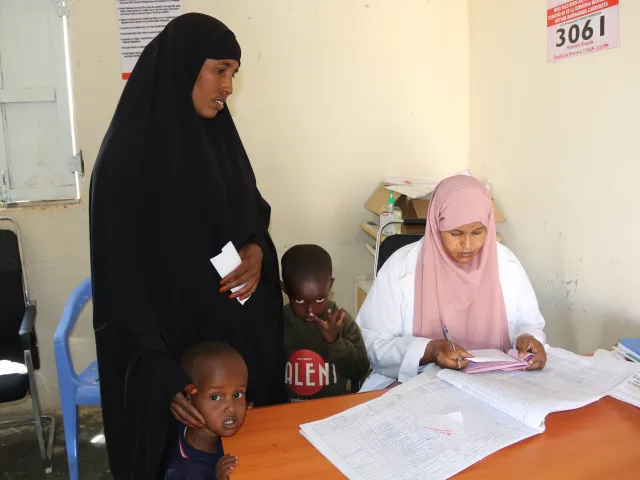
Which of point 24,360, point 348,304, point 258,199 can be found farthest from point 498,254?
point 24,360

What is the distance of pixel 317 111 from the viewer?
125 inches

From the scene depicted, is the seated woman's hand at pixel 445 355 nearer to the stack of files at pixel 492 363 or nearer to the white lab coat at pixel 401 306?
the stack of files at pixel 492 363

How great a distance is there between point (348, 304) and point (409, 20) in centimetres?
165

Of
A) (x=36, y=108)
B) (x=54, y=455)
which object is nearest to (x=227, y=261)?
(x=54, y=455)

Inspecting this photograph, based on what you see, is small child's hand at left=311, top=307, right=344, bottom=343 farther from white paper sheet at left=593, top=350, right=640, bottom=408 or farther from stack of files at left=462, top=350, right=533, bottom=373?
white paper sheet at left=593, top=350, right=640, bottom=408

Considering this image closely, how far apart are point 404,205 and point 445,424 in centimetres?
187

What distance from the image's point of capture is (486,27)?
3.08 metres

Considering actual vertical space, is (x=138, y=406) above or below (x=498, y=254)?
below

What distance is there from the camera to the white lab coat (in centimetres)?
189

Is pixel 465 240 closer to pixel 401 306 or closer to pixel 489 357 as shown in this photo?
pixel 401 306

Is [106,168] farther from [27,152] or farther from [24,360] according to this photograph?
[27,152]

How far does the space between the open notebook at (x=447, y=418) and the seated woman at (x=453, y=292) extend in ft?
0.95

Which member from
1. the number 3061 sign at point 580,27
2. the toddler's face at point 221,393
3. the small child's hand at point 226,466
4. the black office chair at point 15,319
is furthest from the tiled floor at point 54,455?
the number 3061 sign at point 580,27

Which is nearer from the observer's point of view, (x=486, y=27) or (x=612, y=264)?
(x=612, y=264)
